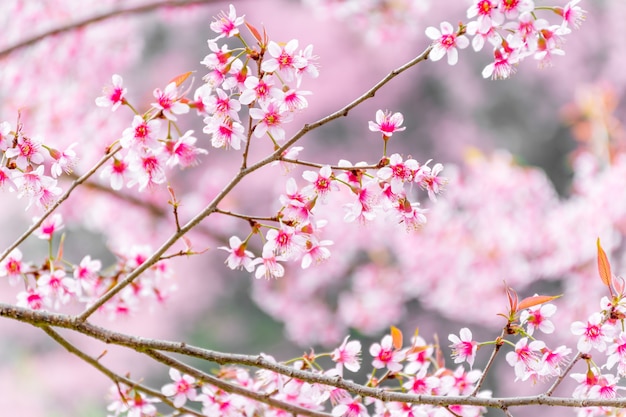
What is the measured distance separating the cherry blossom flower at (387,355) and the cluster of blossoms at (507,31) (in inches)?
12.2

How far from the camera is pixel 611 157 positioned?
8.16 ft

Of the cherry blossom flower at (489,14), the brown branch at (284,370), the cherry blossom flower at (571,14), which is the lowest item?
the brown branch at (284,370)

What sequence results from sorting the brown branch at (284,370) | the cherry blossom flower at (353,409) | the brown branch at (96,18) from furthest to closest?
the brown branch at (96,18) < the cherry blossom flower at (353,409) < the brown branch at (284,370)

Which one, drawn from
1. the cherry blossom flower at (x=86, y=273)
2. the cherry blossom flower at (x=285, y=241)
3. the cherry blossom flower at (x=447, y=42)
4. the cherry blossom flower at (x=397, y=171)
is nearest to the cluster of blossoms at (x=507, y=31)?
the cherry blossom flower at (x=447, y=42)

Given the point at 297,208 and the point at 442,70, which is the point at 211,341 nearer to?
the point at 442,70

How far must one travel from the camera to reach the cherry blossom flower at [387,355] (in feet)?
2.60

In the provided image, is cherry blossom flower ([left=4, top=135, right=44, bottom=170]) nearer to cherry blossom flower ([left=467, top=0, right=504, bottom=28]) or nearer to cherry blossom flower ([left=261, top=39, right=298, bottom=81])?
cherry blossom flower ([left=261, top=39, right=298, bottom=81])

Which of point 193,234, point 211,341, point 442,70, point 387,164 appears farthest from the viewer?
point 442,70

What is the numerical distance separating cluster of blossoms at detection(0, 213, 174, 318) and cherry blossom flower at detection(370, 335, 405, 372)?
340mm

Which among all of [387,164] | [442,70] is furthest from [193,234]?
[387,164]

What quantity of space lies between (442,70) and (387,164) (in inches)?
109

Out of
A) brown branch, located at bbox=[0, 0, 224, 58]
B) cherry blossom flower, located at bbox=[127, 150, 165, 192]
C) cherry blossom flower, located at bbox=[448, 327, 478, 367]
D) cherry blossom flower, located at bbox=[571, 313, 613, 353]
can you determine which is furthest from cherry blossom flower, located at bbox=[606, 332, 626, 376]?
brown branch, located at bbox=[0, 0, 224, 58]

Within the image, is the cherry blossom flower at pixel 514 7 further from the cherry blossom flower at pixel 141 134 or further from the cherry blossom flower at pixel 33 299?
the cherry blossom flower at pixel 33 299

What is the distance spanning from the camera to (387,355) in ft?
2.62
